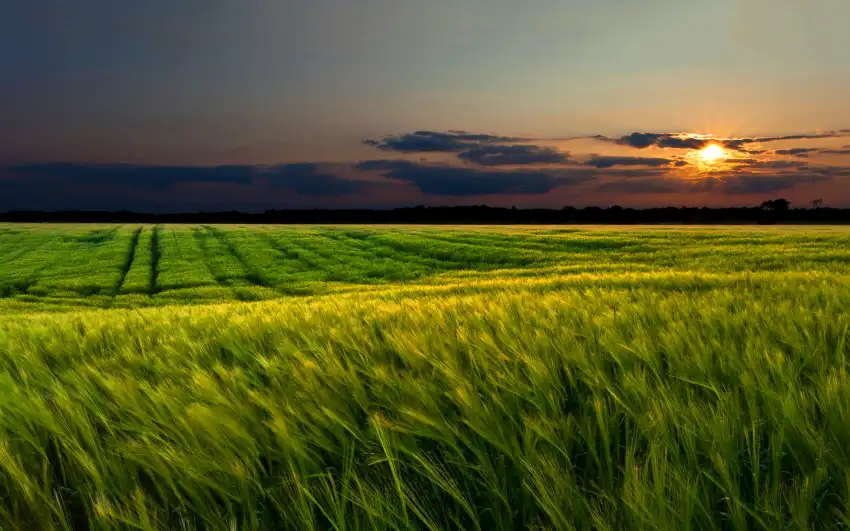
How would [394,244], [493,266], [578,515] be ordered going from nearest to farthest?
[578,515] < [493,266] < [394,244]

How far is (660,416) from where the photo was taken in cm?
158

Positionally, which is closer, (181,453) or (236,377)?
(181,453)

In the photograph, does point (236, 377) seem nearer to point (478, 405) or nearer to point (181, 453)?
point (181, 453)

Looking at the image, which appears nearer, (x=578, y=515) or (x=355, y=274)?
(x=578, y=515)

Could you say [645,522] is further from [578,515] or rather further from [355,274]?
[355,274]

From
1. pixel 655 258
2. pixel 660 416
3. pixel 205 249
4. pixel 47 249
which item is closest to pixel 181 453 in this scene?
pixel 660 416

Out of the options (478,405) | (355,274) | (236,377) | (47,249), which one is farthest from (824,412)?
(47,249)

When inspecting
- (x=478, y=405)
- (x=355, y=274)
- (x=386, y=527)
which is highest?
(x=478, y=405)

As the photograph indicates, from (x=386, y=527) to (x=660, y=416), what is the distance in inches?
32.0

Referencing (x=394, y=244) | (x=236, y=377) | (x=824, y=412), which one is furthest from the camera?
(x=394, y=244)

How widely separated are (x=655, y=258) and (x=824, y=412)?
28044 mm

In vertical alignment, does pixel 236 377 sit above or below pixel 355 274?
above

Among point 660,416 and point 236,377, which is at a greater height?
point 660,416

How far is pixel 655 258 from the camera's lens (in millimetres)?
27828
